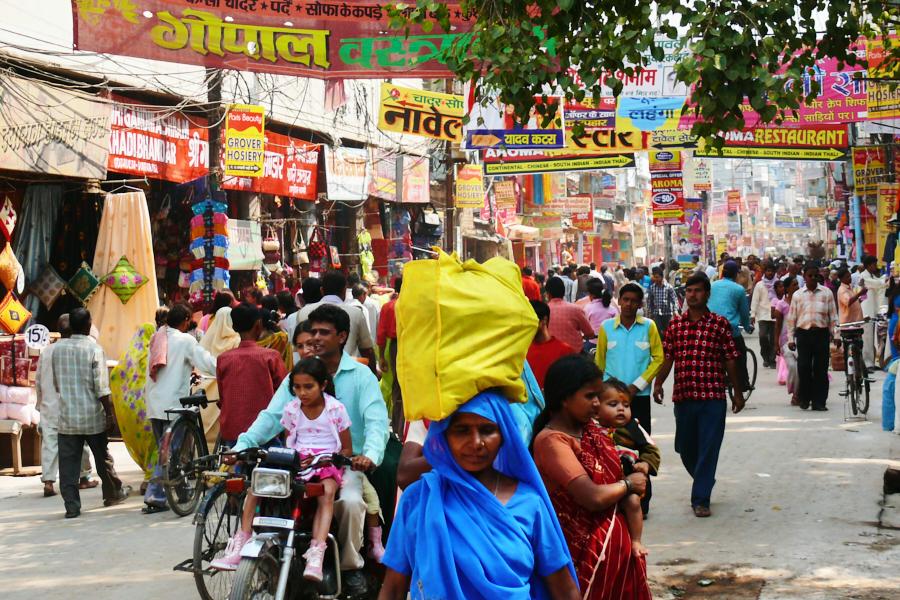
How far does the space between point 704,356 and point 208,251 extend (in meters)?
8.94

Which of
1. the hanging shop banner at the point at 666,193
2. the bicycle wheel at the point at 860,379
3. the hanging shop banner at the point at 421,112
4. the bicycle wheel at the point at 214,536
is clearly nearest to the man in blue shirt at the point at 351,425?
the bicycle wheel at the point at 214,536

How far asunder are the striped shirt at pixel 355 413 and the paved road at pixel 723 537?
1406 mm

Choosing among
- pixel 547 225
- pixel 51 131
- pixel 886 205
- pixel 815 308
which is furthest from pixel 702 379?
pixel 547 225

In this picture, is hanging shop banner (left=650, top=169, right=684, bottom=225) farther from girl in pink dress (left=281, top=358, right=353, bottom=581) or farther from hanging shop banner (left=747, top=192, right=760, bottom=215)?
hanging shop banner (left=747, top=192, right=760, bottom=215)

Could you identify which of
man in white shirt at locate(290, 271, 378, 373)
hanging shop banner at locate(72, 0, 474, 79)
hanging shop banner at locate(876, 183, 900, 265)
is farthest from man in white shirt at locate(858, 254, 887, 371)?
man in white shirt at locate(290, 271, 378, 373)

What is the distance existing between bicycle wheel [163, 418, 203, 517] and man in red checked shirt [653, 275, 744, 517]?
3810 millimetres

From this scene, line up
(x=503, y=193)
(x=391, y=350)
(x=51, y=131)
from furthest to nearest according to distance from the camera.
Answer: (x=503, y=193) < (x=51, y=131) < (x=391, y=350)

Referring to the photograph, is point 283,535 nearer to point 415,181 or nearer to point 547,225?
point 415,181

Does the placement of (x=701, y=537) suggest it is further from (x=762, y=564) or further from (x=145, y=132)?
(x=145, y=132)

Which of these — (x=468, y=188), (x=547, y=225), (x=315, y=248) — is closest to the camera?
(x=315, y=248)

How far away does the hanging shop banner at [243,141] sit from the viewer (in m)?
14.1

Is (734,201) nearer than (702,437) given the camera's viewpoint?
No

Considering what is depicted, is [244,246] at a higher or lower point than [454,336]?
higher

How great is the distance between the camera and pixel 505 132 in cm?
1477
